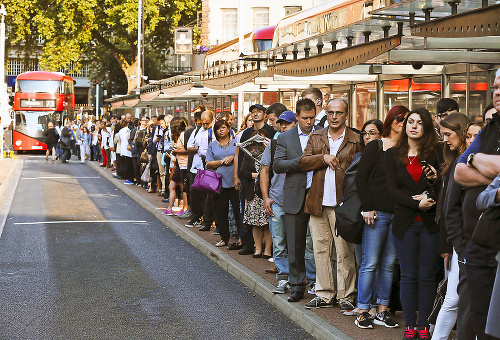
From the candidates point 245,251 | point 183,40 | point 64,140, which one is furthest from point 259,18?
point 245,251

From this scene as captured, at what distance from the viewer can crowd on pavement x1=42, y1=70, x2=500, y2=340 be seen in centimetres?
451

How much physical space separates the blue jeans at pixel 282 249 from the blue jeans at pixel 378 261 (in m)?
1.28

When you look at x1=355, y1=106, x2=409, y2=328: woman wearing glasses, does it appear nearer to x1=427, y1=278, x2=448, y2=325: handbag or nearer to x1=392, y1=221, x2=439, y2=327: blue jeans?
x1=392, y1=221, x2=439, y2=327: blue jeans

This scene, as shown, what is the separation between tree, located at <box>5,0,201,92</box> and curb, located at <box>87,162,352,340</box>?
36413mm

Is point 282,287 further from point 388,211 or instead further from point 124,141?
point 124,141

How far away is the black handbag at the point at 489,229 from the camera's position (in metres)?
4.14

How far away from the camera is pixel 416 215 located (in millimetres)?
6238

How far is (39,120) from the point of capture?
45219 millimetres

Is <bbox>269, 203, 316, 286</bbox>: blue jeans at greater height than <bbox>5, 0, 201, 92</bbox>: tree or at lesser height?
lesser

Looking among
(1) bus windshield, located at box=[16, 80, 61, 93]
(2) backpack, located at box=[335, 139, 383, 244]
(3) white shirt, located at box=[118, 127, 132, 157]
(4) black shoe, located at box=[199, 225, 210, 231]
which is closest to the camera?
(2) backpack, located at box=[335, 139, 383, 244]

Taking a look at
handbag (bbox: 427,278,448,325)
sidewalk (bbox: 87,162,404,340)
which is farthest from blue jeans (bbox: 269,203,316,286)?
handbag (bbox: 427,278,448,325)

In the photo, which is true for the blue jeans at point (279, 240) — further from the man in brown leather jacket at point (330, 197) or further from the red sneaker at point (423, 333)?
the red sneaker at point (423, 333)

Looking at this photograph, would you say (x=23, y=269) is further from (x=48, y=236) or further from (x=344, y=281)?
(x=344, y=281)

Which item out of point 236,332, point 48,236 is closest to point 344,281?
point 236,332
